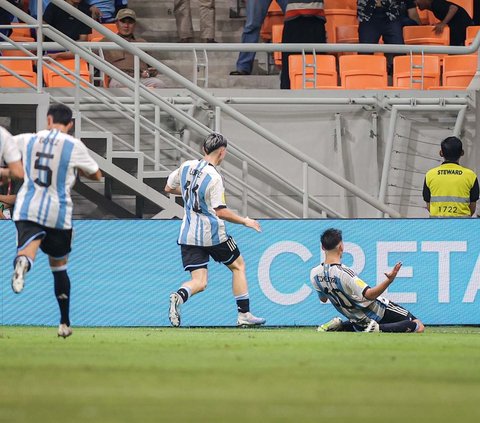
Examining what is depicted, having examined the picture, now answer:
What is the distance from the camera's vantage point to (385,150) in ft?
57.6

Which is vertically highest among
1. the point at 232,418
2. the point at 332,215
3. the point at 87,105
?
the point at 232,418

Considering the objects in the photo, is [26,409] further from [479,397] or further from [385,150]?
[385,150]

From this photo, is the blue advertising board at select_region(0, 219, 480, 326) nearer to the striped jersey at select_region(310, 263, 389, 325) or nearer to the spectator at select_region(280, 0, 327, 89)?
the striped jersey at select_region(310, 263, 389, 325)

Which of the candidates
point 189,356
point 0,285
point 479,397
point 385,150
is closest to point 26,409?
point 479,397

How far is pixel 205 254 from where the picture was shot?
11797 mm

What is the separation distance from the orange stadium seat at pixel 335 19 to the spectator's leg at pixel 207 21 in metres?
1.76

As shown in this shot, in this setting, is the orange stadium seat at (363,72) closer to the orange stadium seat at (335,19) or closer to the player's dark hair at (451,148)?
the orange stadium seat at (335,19)

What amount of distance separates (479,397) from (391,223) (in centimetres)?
718

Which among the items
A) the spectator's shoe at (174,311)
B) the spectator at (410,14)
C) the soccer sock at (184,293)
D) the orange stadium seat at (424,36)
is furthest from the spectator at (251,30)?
the spectator's shoe at (174,311)

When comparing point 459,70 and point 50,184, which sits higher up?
point 50,184

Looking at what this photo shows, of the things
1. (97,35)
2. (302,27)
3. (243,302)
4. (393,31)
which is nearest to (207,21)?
(97,35)

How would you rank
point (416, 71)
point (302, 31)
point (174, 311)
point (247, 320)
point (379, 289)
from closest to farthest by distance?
point (379, 289) < point (174, 311) < point (247, 320) < point (302, 31) < point (416, 71)

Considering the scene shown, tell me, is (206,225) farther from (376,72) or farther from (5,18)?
(376,72)

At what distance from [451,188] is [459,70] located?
5123mm
